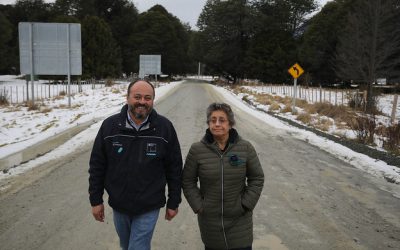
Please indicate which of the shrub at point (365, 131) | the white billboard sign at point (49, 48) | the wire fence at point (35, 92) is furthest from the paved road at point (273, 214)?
the wire fence at point (35, 92)

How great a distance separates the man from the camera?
3.15m

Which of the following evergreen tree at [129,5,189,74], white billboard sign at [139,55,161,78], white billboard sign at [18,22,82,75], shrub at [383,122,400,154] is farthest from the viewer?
evergreen tree at [129,5,189,74]

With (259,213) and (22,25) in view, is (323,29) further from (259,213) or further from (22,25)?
(259,213)

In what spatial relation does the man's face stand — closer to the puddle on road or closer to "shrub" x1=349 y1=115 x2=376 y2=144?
the puddle on road

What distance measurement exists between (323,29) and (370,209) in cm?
4787

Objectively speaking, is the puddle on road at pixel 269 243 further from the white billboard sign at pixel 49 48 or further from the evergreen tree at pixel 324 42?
the evergreen tree at pixel 324 42

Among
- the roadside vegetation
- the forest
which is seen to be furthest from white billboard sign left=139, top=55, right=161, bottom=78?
the roadside vegetation

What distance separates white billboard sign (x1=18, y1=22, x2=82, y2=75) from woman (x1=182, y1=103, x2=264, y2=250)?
19.4 metres

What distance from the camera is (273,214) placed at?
5.57m

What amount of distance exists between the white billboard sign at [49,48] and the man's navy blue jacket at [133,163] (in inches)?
753

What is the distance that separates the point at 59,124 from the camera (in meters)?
14.5

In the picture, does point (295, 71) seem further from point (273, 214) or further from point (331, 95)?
point (331, 95)

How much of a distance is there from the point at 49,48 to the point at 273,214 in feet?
60.6

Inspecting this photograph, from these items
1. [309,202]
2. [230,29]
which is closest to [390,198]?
[309,202]
